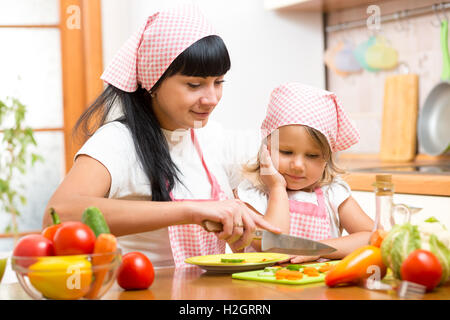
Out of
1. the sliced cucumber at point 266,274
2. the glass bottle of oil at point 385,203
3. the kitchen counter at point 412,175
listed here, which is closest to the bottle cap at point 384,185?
the glass bottle of oil at point 385,203

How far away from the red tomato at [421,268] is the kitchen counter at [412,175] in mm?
1023

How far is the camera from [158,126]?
4.94 ft

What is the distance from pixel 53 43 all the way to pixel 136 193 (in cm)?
176

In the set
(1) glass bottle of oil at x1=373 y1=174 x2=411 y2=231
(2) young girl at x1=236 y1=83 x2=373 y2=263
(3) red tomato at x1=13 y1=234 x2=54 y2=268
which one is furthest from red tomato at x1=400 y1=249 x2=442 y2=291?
(2) young girl at x1=236 y1=83 x2=373 y2=263

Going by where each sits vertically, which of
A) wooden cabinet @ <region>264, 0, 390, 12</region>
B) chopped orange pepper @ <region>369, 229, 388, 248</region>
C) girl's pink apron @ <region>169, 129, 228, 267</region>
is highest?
wooden cabinet @ <region>264, 0, 390, 12</region>

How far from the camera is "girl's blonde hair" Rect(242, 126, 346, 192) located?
159cm

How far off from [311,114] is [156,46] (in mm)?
430

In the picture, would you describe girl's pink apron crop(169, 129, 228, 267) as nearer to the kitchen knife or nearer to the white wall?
the kitchen knife

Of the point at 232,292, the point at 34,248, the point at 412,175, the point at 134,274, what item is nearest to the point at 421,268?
the point at 232,292

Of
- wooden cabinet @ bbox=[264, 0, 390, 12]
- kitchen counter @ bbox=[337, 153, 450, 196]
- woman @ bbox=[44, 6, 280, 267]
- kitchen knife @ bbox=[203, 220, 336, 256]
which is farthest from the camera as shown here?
wooden cabinet @ bbox=[264, 0, 390, 12]

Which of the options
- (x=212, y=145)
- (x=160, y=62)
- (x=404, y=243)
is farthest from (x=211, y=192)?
(x=404, y=243)

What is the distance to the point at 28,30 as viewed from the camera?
2.95m

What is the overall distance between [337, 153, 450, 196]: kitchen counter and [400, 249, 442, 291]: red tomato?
1023 mm

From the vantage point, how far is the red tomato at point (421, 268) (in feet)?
2.93
